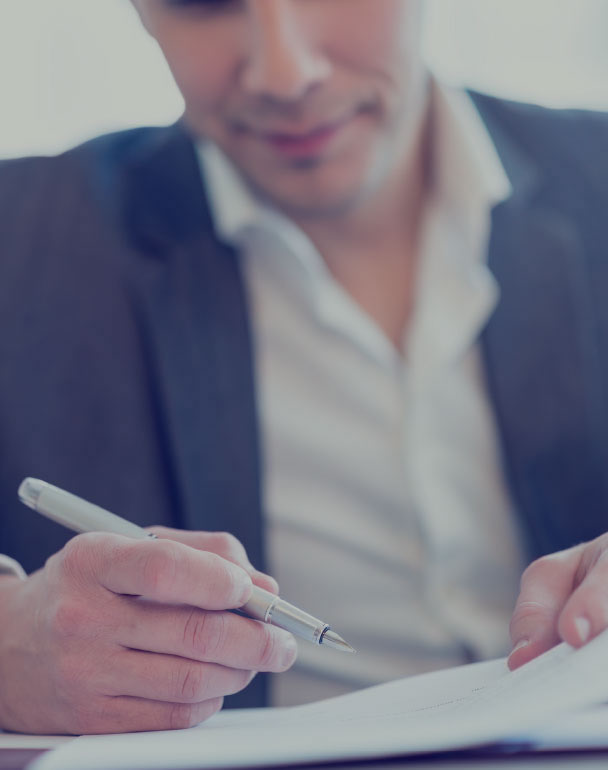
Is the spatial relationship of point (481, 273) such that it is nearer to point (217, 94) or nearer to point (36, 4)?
point (217, 94)

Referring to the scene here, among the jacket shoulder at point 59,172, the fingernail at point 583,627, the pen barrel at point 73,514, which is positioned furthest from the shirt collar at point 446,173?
the fingernail at point 583,627

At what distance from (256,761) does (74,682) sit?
0.59ft

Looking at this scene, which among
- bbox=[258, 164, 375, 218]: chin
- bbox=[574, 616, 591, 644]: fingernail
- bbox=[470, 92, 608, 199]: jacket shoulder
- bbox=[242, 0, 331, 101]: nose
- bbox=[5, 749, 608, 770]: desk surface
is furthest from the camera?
bbox=[470, 92, 608, 199]: jacket shoulder

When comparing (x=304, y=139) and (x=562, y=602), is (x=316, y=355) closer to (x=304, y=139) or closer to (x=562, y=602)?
(x=304, y=139)

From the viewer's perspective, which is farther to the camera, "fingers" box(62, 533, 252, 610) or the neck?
the neck

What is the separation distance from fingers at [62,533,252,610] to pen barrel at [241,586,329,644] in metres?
0.01

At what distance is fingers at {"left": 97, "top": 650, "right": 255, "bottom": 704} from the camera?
518 mm

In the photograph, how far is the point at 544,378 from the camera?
3.23 ft

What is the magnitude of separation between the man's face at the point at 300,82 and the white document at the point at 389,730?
59cm

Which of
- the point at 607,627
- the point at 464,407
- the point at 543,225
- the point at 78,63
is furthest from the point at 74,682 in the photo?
the point at 78,63

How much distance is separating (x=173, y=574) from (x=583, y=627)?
0.21 meters

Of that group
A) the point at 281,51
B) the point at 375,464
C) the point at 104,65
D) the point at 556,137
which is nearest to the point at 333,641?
the point at 375,464

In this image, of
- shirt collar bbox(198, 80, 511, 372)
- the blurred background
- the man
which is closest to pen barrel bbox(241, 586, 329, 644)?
the man

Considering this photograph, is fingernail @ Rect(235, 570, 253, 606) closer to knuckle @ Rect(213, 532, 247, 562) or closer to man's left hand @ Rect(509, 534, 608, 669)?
knuckle @ Rect(213, 532, 247, 562)
